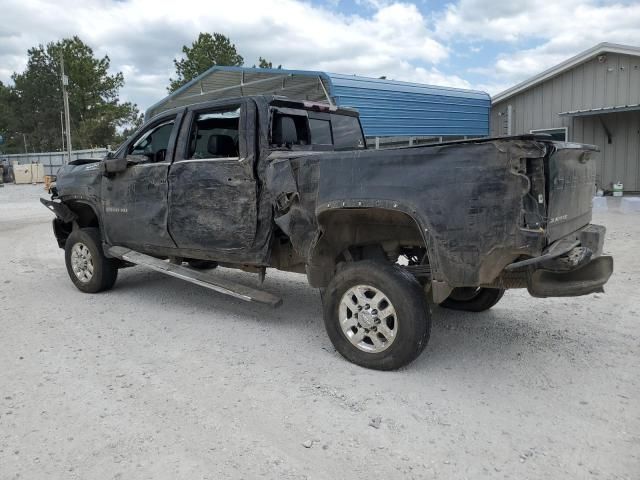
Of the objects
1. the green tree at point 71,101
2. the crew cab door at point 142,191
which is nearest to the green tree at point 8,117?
the green tree at point 71,101

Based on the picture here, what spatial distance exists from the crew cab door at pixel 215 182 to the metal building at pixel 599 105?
11.8 m

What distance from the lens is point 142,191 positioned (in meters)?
5.61

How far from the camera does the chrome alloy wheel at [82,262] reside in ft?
20.6

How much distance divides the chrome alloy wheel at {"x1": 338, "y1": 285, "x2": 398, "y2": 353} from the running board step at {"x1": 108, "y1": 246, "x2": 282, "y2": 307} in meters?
0.90

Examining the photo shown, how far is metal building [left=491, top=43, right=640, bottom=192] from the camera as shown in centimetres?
1382

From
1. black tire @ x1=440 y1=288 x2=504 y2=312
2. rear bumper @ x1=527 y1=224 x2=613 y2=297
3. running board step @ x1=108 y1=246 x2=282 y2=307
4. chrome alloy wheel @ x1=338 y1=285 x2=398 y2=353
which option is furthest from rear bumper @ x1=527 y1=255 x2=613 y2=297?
running board step @ x1=108 y1=246 x2=282 y2=307

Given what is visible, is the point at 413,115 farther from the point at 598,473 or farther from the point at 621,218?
the point at 598,473

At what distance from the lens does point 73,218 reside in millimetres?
6566

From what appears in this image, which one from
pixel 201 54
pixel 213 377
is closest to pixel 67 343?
pixel 213 377

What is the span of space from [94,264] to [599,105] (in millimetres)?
13713

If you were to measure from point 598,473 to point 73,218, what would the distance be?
20.0 feet

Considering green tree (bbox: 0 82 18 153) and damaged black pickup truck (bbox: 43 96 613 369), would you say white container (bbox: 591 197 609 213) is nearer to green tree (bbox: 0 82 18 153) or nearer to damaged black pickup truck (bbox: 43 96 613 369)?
damaged black pickup truck (bbox: 43 96 613 369)

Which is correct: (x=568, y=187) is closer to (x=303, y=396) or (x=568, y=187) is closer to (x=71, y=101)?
(x=303, y=396)

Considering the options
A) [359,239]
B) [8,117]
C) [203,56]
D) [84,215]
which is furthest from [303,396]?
[8,117]
